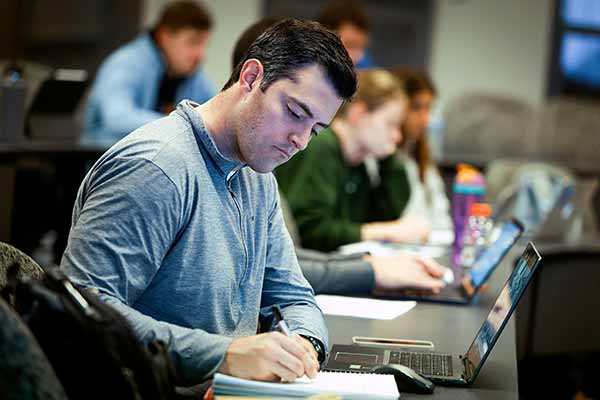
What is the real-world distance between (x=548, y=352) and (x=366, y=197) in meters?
0.92

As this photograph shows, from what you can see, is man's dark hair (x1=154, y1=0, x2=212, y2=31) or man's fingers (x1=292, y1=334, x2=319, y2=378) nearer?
man's fingers (x1=292, y1=334, x2=319, y2=378)

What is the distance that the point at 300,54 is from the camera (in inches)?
62.7

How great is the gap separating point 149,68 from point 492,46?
3.43 metres

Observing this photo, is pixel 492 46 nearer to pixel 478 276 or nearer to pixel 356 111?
pixel 356 111

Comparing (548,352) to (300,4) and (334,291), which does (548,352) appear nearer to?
(334,291)

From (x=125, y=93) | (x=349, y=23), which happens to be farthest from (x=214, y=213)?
(x=349, y=23)

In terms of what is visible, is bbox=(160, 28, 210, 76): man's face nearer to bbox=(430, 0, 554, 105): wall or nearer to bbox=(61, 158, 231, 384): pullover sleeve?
bbox=(430, 0, 554, 105): wall

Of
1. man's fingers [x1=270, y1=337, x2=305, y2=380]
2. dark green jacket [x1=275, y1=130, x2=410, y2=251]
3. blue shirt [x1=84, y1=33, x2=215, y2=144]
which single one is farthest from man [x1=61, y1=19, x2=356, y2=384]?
blue shirt [x1=84, y1=33, x2=215, y2=144]

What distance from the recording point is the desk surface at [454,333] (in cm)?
159

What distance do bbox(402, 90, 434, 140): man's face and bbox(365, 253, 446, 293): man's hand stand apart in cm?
185

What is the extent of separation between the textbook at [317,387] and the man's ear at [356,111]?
2014 millimetres

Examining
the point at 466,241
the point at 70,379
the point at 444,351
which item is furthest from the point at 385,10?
the point at 70,379

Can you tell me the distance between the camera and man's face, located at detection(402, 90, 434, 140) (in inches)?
171

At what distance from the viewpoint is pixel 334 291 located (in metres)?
2.40
